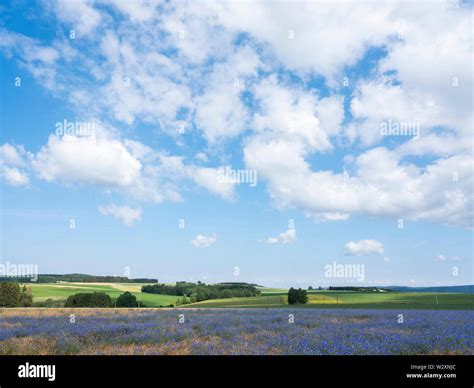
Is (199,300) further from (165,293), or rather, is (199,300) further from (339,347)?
(339,347)

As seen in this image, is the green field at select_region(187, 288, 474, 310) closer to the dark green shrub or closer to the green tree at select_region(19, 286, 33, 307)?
the dark green shrub

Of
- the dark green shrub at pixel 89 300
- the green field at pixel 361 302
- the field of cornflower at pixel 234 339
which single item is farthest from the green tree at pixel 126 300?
the field of cornflower at pixel 234 339

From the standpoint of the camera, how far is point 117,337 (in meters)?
8.85

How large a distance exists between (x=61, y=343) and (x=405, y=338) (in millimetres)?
8865

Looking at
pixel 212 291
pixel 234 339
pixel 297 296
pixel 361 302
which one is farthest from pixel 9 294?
pixel 234 339

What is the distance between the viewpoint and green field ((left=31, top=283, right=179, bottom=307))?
41.8 meters

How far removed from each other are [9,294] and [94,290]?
409 inches

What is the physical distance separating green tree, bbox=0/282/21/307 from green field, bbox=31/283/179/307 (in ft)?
12.0

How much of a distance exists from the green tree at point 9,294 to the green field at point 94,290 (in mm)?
3662

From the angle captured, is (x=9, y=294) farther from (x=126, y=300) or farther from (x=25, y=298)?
(x=126, y=300)

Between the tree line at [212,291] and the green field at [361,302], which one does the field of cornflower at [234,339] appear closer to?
the green field at [361,302]

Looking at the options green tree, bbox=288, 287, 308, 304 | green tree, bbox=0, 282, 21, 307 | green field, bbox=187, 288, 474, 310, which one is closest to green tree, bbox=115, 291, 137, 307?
green field, bbox=187, 288, 474, 310

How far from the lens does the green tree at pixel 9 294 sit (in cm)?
3872
